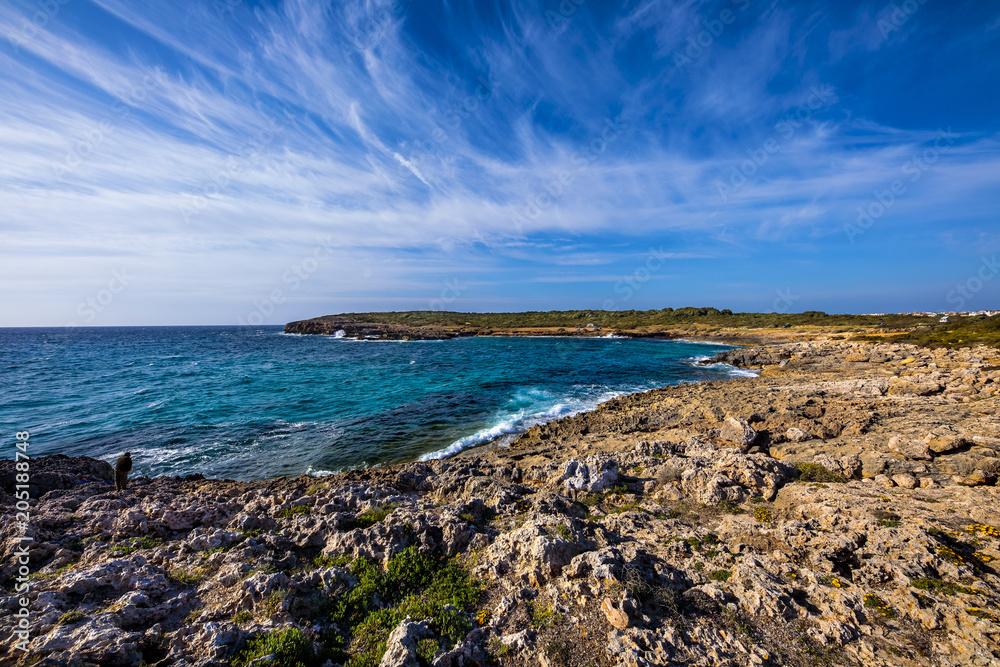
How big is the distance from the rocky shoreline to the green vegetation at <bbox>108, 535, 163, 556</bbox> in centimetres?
5

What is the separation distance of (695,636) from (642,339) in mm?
93737

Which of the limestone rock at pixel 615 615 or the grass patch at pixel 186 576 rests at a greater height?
the limestone rock at pixel 615 615

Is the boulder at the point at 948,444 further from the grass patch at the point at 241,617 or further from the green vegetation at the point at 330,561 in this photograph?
the grass patch at the point at 241,617

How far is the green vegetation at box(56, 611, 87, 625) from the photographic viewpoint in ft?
17.8

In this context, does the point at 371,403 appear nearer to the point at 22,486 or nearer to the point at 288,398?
the point at 288,398

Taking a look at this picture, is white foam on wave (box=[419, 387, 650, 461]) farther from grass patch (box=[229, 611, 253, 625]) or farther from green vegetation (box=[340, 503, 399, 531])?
grass patch (box=[229, 611, 253, 625])

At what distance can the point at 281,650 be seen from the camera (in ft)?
17.0

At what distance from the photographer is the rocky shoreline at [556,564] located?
527cm

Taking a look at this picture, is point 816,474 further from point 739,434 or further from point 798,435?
point 798,435

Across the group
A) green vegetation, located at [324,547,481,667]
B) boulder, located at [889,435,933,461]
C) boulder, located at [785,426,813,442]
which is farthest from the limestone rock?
boulder, located at [785,426,813,442]

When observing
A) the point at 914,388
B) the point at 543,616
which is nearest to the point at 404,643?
the point at 543,616

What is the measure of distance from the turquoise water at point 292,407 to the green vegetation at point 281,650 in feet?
41.3

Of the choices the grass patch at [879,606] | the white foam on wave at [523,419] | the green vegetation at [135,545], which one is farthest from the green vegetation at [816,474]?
the green vegetation at [135,545]

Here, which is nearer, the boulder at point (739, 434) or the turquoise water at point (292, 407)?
the boulder at point (739, 434)
